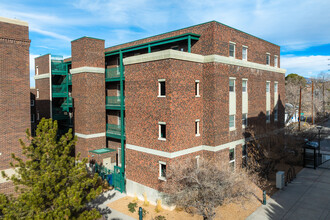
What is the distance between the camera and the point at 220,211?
613 inches

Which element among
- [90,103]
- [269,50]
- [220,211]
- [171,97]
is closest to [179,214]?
[220,211]

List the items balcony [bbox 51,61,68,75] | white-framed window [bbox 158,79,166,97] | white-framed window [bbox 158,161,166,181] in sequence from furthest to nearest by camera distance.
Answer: balcony [bbox 51,61,68,75], white-framed window [bbox 158,161,166,181], white-framed window [bbox 158,79,166,97]

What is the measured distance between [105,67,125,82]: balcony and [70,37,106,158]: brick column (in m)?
0.42

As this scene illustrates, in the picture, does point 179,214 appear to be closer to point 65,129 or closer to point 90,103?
point 90,103

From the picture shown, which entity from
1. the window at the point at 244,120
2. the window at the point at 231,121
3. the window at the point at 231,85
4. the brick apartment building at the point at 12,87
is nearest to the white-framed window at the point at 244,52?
the window at the point at 231,85

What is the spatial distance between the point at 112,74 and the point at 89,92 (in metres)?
2.88

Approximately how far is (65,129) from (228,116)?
18.9 m

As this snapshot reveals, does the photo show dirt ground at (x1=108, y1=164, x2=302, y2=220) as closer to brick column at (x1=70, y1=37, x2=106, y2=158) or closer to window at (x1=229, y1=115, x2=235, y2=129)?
window at (x1=229, y1=115, x2=235, y2=129)

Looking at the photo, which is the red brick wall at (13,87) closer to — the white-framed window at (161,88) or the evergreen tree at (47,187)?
the evergreen tree at (47,187)

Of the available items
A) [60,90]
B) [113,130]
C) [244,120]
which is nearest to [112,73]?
[113,130]

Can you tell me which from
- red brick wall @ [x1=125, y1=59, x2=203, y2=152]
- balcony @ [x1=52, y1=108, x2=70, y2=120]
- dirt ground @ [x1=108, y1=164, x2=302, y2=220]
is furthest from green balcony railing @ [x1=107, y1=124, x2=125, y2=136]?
dirt ground @ [x1=108, y1=164, x2=302, y2=220]

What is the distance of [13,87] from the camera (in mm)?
15984

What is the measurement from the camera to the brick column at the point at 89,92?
75.1ft

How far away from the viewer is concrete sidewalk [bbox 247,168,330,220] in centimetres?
1482
